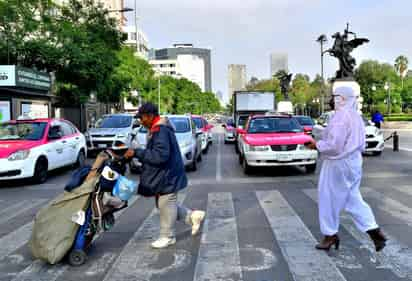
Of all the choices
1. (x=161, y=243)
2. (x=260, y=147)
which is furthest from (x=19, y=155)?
(x=161, y=243)

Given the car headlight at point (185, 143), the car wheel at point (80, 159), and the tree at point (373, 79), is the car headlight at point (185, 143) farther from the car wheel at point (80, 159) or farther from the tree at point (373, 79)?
the tree at point (373, 79)

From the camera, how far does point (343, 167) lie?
509 centimetres

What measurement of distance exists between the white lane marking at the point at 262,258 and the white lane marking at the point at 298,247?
0.16 meters

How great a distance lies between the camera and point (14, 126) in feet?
42.5

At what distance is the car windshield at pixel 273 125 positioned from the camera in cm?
1337

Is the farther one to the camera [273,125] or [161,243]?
[273,125]

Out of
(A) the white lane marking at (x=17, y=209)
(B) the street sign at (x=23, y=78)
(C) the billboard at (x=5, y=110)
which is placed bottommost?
(A) the white lane marking at (x=17, y=209)

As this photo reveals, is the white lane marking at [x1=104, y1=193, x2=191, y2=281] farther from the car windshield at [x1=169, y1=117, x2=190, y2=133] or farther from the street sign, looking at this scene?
the street sign

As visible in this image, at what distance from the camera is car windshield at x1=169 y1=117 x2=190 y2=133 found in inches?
581

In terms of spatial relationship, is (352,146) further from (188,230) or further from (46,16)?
(46,16)

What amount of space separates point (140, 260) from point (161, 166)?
1023mm

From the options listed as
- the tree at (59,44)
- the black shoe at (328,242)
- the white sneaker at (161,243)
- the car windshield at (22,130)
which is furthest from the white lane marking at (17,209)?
the tree at (59,44)

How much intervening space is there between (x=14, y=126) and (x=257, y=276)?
1016 cm

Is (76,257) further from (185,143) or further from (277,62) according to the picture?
(277,62)
